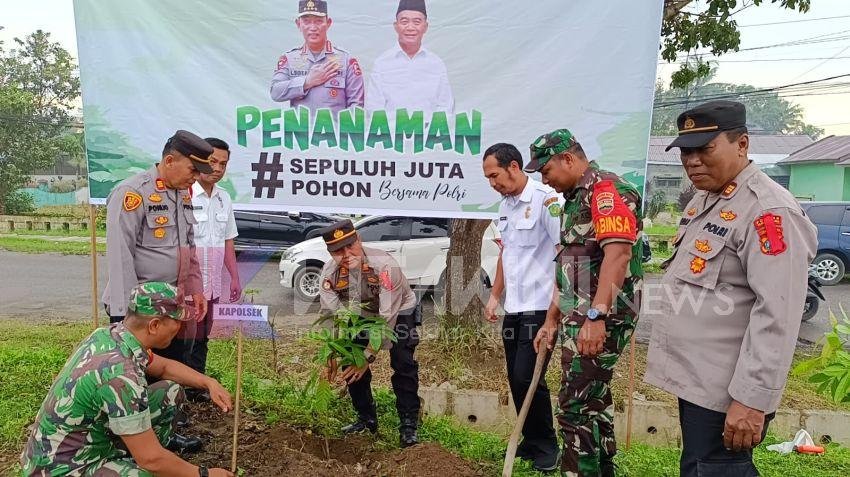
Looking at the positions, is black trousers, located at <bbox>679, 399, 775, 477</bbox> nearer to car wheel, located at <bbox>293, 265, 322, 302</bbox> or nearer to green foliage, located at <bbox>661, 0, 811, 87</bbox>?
green foliage, located at <bbox>661, 0, 811, 87</bbox>

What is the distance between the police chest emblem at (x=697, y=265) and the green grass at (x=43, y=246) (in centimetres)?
1261

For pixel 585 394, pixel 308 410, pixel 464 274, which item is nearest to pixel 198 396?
pixel 308 410

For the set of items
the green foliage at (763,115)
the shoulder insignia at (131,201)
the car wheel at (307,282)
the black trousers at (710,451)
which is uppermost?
the green foliage at (763,115)

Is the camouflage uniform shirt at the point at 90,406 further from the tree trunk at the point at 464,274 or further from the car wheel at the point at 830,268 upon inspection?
the car wheel at the point at 830,268

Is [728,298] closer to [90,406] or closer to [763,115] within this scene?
[90,406]

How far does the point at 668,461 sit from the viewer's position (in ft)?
10.5

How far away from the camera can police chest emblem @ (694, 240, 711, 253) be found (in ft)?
6.34

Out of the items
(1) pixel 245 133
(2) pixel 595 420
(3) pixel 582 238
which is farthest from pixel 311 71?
(2) pixel 595 420

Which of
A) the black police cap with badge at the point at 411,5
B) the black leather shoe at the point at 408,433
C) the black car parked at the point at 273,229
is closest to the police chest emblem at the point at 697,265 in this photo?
the black leather shoe at the point at 408,433

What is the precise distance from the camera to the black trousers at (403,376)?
10.4ft

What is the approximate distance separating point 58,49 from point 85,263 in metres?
12.0

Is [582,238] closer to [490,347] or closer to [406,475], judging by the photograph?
[406,475]

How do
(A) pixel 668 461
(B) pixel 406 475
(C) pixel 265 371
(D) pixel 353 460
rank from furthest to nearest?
(C) pixel 265 371
(A) pixel 668 461
(D) pixel 353 460
(B) pixel 406 475

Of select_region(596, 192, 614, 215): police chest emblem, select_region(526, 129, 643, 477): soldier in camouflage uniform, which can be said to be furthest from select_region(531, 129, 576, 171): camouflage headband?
select_region(596, 192, 614, 215): police chest emblem
